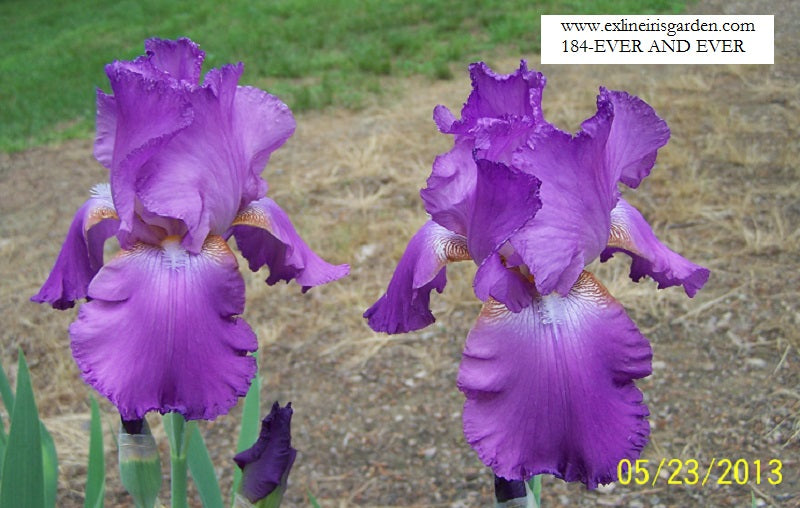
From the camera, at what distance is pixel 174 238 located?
111 centimetres

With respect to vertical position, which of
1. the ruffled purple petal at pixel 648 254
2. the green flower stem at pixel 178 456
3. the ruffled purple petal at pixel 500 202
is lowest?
the green flower stem at pixel 178 456

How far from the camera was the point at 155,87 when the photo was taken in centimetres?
104

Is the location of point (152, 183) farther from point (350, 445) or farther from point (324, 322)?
point (324, 322)

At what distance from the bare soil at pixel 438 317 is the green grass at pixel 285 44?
1031 millimetres

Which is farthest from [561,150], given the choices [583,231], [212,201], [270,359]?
[270,359]

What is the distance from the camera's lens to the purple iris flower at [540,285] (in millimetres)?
901

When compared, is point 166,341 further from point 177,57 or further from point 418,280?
point 177,57

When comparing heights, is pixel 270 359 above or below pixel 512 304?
below

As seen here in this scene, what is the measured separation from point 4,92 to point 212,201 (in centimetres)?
663

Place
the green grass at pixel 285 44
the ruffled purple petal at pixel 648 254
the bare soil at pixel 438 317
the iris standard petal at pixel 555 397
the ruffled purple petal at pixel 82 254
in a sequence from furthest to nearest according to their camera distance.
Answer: the green grass at pixel 285 44, the bare soil at pixel 438 317, the ruffled purple petal at pixel 82 254, the ruffled purple petal at pixel 648 254, the iris standard petal at pixel 555 397

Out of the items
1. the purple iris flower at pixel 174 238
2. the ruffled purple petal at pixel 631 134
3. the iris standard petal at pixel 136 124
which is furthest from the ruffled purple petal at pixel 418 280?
the iris standard petal at pixel 136 124

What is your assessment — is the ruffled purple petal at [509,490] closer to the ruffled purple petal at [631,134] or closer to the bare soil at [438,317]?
the ruffled purple petal at [631,134]
